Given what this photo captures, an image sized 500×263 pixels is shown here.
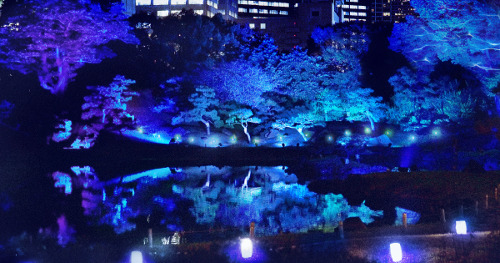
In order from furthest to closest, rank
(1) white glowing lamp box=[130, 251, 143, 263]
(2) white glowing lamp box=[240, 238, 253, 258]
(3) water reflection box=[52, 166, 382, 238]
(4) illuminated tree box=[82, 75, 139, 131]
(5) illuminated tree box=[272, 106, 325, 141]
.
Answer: (5) illuminated tree box=[272, 106, 325, 141], (4) illuminated tree box=[82, 75, 139, 131], (3) water reflection box=[52, 166, 382, 238], (2) white glowing lamp box=[240, 238, 253, 258], (1) white glowing lamp box=[130, 251, 143, 263]

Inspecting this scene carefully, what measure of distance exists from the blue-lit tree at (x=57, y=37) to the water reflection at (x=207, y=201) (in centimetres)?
1239

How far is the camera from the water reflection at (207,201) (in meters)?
17.8

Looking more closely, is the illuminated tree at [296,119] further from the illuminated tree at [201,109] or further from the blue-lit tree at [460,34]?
the blue-lit tree at [460,34]

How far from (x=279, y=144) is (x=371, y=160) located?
1033 cm

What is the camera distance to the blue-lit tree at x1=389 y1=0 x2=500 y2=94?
1412 inches

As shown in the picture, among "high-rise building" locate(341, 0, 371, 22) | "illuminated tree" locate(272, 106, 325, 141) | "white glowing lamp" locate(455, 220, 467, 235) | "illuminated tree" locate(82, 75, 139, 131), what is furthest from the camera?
"high-rise building" locate(341, 0, 371, 22)

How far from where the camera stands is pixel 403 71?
43062 millimetres

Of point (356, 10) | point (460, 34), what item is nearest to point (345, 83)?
point (460, 34)

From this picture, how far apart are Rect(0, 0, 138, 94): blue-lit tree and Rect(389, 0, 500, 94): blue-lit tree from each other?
81.1ft

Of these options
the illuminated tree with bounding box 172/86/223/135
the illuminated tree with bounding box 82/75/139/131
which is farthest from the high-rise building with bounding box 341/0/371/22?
the illuminated tree with bounding box 82/75/139/131

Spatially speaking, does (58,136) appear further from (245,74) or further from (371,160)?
(371,160)

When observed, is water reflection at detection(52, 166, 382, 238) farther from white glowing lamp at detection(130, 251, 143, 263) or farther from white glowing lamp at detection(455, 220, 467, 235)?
white glowing lamp at detection(130, 251, 143, 263)

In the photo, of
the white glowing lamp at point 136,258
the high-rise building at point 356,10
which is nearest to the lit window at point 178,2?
the white glowing lamp at point 136,258

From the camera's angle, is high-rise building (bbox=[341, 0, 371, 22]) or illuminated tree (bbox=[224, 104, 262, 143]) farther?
high-rise building (bbox=[341, 0, 371, 22])
